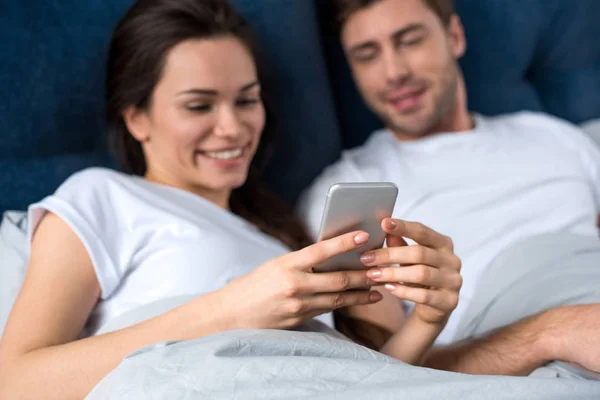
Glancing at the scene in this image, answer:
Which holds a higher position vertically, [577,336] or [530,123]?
[530,123]

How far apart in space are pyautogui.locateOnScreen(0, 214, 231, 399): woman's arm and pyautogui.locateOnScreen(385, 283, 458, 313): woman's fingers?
0.81ft

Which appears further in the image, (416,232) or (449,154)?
(449,154)

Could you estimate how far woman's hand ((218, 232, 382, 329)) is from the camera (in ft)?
2.71

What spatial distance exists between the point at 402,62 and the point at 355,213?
0.82m

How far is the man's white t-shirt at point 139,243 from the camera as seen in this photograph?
1.00m

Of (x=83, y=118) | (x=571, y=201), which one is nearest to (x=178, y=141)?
(x=83, y=118)

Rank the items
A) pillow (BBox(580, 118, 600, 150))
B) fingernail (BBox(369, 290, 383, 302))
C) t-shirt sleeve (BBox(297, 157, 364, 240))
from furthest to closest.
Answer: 1. pillow (BBox(580, 118, 600, 150))
2. t-shirt sleeve (BBox(297, 157, 364, 240))
3. fingernail (BBox(369, 290, 383, 302))

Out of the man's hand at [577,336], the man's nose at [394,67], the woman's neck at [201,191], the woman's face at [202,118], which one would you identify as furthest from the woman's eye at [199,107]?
the man's hand at [577,336]

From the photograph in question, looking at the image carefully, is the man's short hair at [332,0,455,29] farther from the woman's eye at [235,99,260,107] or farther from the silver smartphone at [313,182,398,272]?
the silver smartphone at [313,182,398,272]

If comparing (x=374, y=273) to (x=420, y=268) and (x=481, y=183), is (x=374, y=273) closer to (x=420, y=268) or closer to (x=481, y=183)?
(x=420, y=268)

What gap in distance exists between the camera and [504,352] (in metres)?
1.06

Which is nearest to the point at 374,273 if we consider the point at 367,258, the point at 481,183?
the point at 367,258

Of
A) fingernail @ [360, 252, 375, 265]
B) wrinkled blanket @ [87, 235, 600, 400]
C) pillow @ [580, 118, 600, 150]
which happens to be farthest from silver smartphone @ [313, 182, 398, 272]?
pillow @ [580, 118, 600, 150]

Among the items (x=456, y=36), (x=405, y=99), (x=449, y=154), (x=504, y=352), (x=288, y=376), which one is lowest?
(x=504, y=352)
